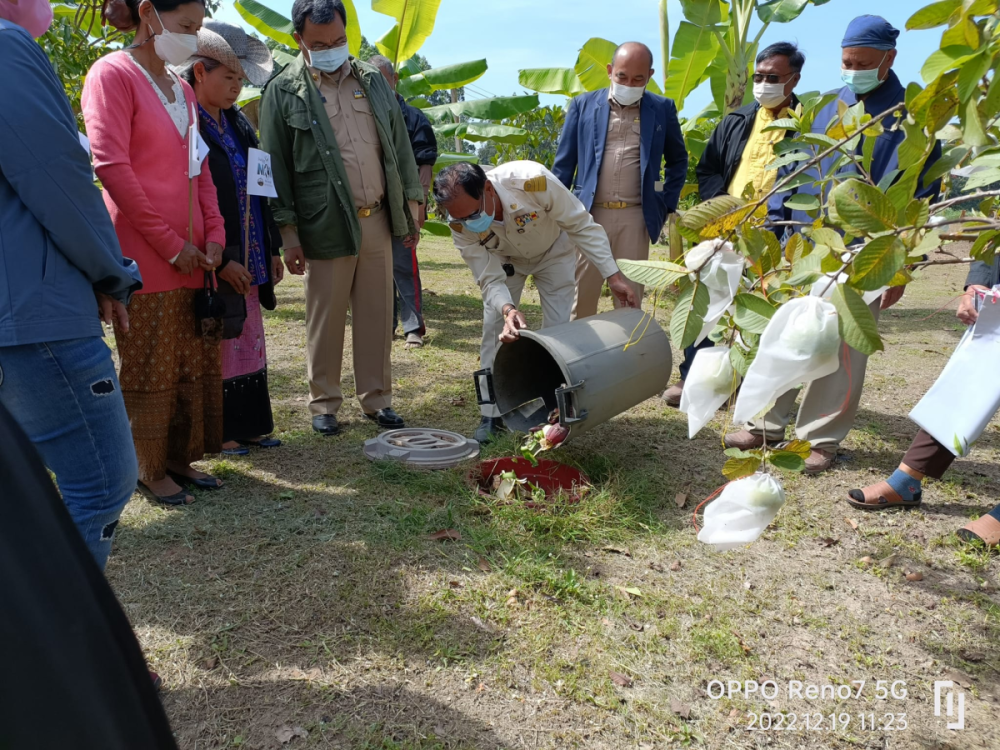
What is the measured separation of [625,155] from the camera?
4.59 m

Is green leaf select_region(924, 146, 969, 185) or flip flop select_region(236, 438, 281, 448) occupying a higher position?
green leaf select_region(924, 146, 969, 185)

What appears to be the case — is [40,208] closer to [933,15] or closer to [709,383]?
[709,383]

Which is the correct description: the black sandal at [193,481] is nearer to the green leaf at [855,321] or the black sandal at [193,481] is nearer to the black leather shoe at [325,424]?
the black leather shoe at [325,424]

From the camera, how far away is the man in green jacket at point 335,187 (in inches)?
148

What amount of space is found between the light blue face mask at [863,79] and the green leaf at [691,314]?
3.15m

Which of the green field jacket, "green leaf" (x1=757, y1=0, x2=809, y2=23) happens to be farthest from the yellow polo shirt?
"green leaf" (x1=757, y1=0, x2=809, y2=23)

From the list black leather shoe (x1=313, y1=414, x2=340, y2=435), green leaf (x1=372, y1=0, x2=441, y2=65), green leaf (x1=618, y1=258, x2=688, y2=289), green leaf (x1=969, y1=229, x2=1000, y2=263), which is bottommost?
black leather shoe (x1=313, y1=414, x2=340, y2=435)

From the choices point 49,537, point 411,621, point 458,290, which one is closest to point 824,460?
point 411,621

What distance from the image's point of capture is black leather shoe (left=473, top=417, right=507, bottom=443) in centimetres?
406

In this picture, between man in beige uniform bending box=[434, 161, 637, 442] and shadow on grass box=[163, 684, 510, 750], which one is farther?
man in beige uniform bending box=[434, 161, 637, 442]

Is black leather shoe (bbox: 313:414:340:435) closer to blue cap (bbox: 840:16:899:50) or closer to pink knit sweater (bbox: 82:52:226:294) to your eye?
pink knit sweater (bbox: 82:52:226:294)

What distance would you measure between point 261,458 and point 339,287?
102 centimetres

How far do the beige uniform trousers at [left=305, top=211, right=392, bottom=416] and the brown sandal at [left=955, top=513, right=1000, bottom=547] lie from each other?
3008mm

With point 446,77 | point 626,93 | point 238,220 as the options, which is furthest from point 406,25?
point 238,220
